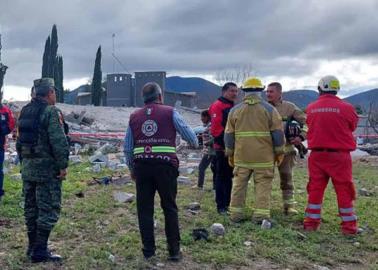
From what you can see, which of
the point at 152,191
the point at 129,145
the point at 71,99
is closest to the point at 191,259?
the point at 152,191

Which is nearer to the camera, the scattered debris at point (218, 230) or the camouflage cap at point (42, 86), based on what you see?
the camouflage cap at point (42, 86)

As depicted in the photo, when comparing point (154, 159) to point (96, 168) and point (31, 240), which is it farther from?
point (96, 168)

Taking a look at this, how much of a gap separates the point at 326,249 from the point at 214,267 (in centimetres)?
155

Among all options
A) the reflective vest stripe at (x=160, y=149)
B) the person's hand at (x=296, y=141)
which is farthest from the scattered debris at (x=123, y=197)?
the reflective vest stripe at (x=160, y=149)

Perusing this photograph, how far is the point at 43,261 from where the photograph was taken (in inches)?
219

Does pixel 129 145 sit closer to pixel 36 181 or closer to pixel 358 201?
pixel 36 181

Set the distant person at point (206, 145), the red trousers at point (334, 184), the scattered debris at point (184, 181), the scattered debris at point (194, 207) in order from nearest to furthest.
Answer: the red trousers at point (334, 184)
the scattered debris at point (194, 207)
the distant person at point (206, 145)
the scattered debris at point (184, 181)

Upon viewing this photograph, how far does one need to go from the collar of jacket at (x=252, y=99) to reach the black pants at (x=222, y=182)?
3.83 ft

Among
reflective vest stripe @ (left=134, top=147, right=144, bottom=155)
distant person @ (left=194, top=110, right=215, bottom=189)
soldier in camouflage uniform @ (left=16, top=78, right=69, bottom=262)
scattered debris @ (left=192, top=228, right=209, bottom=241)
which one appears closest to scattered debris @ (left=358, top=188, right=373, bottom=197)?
distant person @ (left=194, top=110, right=215, bottom=189)

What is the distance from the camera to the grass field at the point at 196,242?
5684 millimetres

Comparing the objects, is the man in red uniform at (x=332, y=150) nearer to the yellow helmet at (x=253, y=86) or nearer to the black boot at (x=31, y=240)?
the yellow helmet at (x=253, y=86)

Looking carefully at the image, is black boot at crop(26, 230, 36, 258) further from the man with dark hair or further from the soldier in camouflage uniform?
the man with dark hair

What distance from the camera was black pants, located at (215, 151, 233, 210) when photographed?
804cm

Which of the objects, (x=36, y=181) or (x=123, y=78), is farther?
(x=123, y=78)
